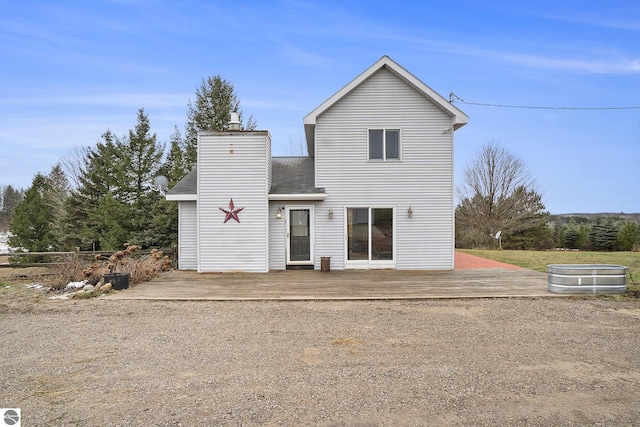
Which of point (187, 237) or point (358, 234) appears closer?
point (358, 234)

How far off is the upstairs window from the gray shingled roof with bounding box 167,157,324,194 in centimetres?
215

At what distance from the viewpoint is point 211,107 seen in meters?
30.2

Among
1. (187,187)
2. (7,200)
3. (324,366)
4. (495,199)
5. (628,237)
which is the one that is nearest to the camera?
(324,366)

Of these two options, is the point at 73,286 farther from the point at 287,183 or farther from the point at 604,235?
the point at 604,235

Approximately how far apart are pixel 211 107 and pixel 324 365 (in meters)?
29.0

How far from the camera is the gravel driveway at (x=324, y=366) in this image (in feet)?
10.9

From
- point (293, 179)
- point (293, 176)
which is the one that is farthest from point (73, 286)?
point (293, 176)

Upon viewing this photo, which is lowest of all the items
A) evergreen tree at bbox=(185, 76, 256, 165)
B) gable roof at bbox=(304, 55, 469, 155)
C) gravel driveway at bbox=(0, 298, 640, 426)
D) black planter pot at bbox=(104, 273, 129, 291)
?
gravel driveway at bbox=(0, 298, 640, 426)

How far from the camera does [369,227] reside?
12.4m

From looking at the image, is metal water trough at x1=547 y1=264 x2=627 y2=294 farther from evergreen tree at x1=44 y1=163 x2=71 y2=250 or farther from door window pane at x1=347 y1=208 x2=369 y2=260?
evergreen tree at x1=44 y1=163 x2=71 y2=250

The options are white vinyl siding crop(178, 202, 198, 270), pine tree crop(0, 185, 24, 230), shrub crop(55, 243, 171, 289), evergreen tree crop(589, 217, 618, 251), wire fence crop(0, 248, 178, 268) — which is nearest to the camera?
shrub crop(55, 243, 171, 289)

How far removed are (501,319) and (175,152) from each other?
24484 mm

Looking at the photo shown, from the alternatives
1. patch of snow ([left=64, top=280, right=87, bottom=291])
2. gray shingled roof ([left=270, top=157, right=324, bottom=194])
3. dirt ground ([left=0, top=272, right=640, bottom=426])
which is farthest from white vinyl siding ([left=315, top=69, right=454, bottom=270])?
patch of snow ([left=64, top=280, right=87, bottom=291])

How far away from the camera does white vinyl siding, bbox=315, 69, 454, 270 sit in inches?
485
